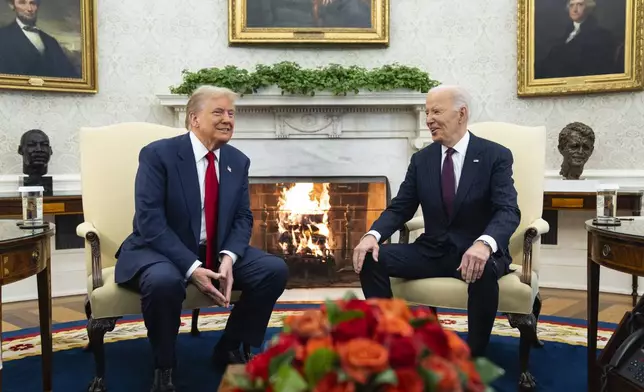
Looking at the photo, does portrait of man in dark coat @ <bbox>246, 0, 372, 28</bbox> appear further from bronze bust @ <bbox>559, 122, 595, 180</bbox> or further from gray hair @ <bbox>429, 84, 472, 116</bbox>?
gray hair @ <bbox>429, 84, 472, 116</bbox>

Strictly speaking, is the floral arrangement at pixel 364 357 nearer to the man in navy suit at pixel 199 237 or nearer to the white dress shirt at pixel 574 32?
the man in navy suit at pixel 199 237

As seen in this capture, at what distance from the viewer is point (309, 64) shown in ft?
18.7

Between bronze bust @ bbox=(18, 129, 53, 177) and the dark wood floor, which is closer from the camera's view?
the dark wood floor

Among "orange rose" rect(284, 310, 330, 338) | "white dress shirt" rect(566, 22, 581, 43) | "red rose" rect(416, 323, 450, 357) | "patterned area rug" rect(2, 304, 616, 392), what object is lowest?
"patterned area rug" rect(2, 304, 616, 392)

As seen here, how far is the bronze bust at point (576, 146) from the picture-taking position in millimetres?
4961

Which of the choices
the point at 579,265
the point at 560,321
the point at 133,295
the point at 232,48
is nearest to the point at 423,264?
the point at 133,295

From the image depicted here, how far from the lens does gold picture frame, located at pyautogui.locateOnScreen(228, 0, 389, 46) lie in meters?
5.59

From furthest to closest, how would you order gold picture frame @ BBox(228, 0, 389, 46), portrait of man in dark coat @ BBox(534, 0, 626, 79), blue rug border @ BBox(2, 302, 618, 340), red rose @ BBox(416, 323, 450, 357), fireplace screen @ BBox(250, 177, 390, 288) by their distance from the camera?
gold picture frame @ BBox(228, 0, 389, 46) < fireplace screen @ BBox(250, 177, 390, 288) < portrait of man in dark coat @ BBox(534, 0, 626, 79) < blue rug border @ BBox(2, 302, 618, 340) < red rose @ BBox(416, 323, 450, 357)

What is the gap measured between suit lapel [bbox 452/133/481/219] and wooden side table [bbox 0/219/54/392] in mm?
1868

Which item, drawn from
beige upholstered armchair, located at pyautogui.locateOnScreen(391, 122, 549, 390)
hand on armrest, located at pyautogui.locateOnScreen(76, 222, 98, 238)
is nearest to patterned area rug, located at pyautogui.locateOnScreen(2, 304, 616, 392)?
beige upholstered armchair, located at pyautogui.locateOnScreen(391, 122, 549, 390)

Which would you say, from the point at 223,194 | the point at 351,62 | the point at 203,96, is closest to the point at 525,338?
the point at 223,194

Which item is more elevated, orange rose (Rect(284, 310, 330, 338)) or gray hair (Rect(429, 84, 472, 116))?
gray hair (Rect(429, 84, 472, 116))

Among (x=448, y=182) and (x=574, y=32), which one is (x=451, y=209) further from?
(x=574, y=32)

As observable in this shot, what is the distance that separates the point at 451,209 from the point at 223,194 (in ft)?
3.70
